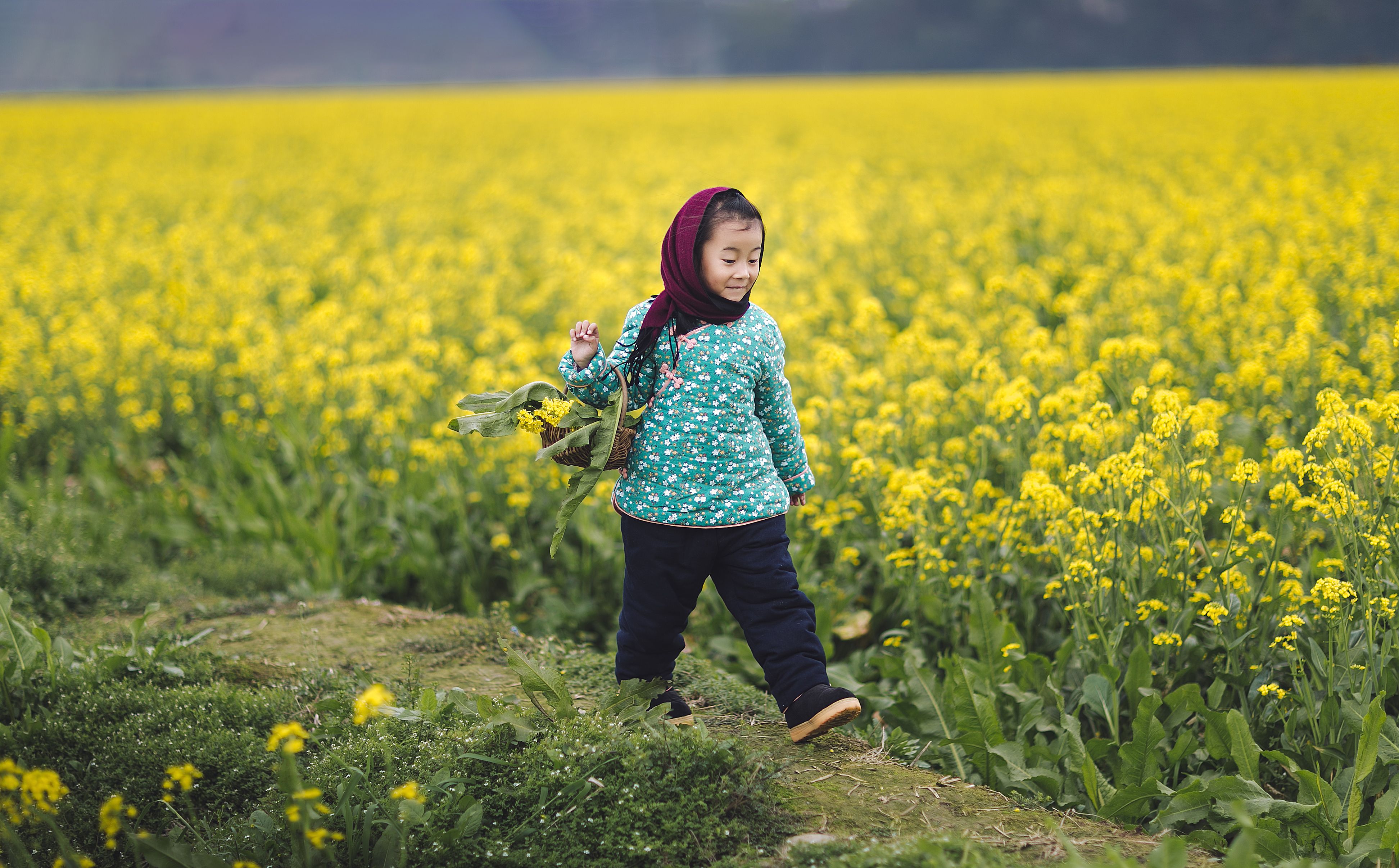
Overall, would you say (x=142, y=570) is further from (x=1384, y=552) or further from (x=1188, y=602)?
(x=1384, y=552)

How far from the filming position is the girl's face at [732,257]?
2.51 m

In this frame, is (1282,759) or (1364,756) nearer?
(1364,756)

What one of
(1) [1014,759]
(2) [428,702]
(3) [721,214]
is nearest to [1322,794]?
(1) [1014,759]

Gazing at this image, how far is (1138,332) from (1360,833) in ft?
12.0

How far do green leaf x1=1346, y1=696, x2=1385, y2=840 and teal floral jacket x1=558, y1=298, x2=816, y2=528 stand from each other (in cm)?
157

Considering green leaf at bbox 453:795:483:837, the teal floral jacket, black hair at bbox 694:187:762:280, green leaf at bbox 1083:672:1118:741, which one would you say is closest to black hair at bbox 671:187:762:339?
black hair at bbox 694:187:762:280

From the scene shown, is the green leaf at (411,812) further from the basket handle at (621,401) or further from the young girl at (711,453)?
the basket handle at (621,401)

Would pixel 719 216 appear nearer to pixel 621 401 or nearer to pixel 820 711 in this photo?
pixel 621 401

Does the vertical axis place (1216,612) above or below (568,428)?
below

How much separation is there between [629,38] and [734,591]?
133m

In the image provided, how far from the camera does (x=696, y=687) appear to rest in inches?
123

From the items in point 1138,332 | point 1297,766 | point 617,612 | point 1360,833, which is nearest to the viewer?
point 1360,833

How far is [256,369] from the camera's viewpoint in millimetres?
6176

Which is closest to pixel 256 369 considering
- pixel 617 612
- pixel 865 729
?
pixel 617 612
